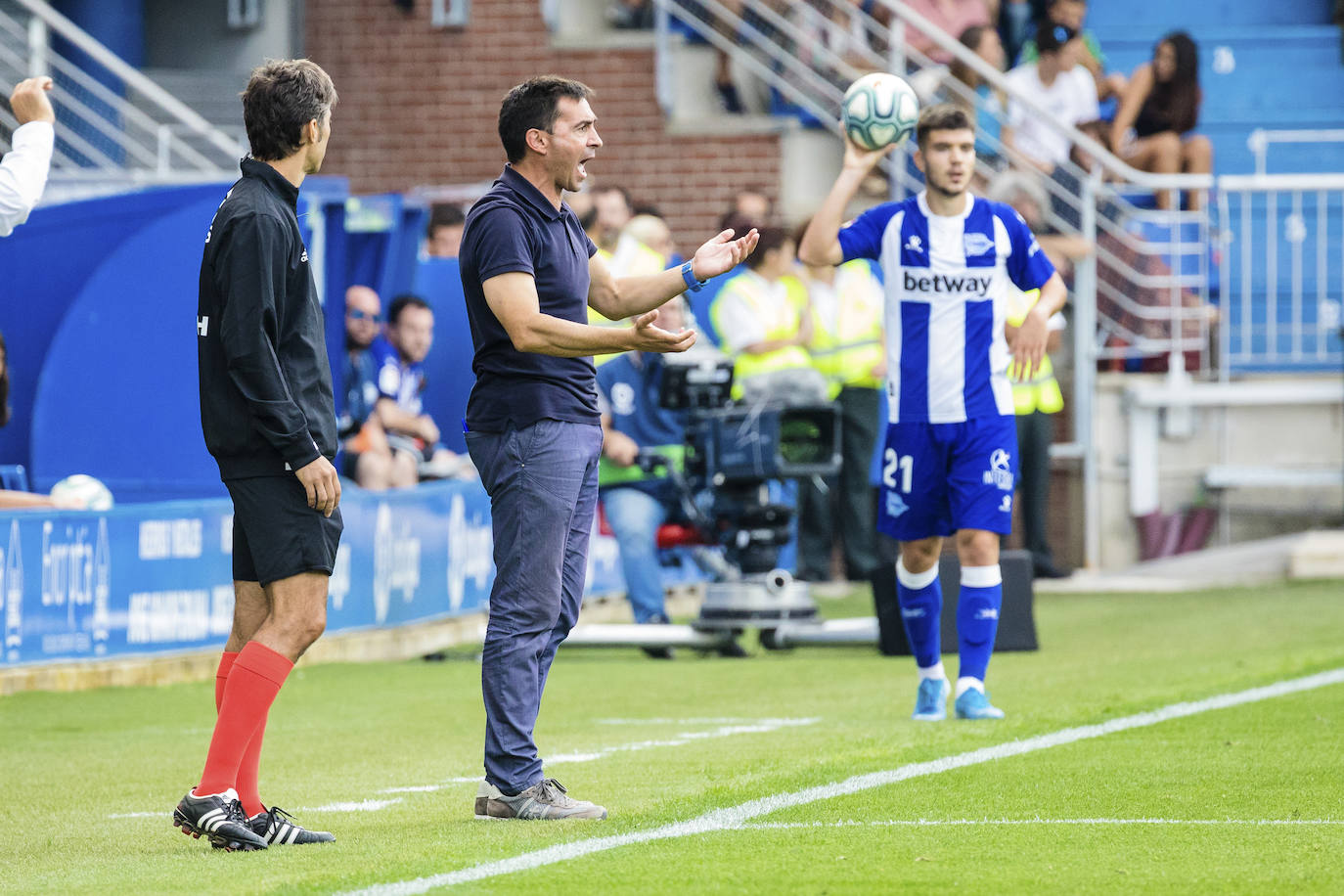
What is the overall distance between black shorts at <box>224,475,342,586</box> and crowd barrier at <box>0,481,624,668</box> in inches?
129

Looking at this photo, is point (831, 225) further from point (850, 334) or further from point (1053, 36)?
point (1053, 36)

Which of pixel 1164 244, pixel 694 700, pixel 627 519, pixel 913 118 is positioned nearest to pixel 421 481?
pixel 627 519

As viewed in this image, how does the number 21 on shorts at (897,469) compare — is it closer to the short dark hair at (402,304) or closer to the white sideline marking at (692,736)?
the white sideline marking at (692,736)

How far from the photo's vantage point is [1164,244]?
1692 centimetres

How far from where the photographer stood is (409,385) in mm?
14039

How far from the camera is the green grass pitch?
5.14 meters

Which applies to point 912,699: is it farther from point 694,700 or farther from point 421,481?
point 421,481

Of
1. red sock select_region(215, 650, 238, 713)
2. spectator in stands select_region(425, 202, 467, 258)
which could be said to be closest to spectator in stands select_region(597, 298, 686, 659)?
spectator in stands select_region(425, 202, 467, 258)

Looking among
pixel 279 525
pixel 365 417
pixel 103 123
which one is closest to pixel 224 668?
pixel 279 525

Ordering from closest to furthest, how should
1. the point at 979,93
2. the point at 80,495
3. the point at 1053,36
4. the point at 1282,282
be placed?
the point at 80,495 → the point at 1282,282 → the point at 979,93 → the point at 1053,36

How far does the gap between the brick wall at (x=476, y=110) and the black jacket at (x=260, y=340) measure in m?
12.5

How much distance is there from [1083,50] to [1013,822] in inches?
536

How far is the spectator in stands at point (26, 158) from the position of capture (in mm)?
5887

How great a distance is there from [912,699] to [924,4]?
10594 millimetres
